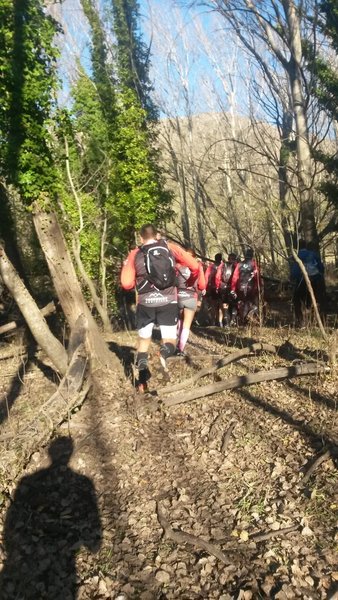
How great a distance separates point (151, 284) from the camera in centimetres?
505

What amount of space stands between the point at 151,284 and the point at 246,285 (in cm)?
517

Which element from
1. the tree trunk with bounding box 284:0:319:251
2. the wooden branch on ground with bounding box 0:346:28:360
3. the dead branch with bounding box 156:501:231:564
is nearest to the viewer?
the dead branch with bounding box 156:501:231:564

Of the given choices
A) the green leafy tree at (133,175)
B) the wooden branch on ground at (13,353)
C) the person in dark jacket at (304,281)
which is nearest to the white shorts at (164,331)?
the wooden branch on ground at (13,353)

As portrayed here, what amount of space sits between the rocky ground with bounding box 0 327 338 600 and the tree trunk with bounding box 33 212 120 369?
95 cm

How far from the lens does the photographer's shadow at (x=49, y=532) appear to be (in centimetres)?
281

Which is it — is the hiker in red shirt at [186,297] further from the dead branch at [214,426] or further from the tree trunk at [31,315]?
the dead branch at [214,426]

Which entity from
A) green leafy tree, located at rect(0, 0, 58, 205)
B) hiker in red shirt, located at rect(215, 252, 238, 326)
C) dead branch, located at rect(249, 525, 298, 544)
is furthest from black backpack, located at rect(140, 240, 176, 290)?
hiker in red shirt, located at rect(215, 252, 238, 326)

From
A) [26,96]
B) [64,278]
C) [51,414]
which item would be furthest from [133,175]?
[51,414]

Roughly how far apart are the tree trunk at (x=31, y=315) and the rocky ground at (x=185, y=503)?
98 centimetres

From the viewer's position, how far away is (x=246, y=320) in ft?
33.6

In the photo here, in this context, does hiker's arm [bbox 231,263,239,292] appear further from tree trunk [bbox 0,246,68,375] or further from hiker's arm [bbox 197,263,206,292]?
tree trunk [bbox 0,246,68,375]

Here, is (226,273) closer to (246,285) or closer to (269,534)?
(246,285)

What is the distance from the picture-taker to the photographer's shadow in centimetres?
281

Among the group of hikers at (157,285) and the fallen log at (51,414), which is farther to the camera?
the group of hikers at (157,285)
